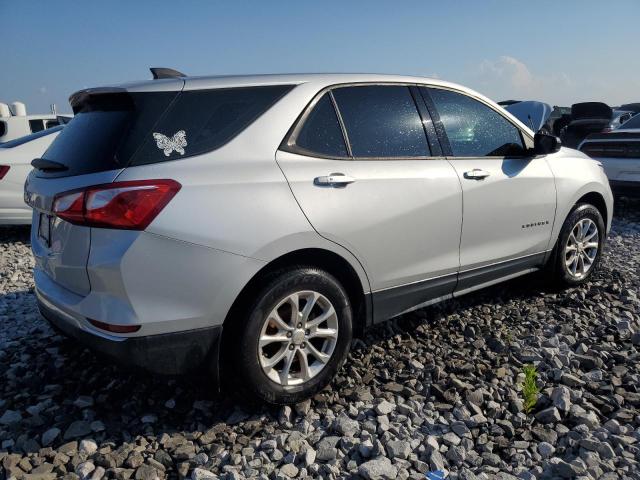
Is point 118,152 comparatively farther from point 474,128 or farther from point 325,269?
point 474,128

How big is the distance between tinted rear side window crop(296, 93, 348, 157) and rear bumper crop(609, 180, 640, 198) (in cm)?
629

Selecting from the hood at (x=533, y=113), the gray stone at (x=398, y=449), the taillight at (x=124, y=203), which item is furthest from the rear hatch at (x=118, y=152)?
the hood at (x=533, y=113)

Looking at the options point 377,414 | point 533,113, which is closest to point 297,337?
point 377,414

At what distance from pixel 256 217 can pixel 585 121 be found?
33.2 ft

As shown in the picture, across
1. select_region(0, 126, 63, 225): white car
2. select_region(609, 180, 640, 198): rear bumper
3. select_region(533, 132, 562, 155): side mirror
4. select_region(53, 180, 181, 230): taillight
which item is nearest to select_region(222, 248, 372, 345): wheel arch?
select_region(53, 180, 181, 230): taillight

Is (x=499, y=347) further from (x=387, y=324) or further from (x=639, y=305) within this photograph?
(x=639, y=305)

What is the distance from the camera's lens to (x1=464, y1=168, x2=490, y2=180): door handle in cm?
319

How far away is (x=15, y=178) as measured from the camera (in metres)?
5.85

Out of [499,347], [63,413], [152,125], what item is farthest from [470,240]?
[63,413]

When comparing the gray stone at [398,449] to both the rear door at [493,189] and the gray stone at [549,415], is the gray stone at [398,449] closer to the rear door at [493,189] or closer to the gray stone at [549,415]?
the gray stone at [549,415]

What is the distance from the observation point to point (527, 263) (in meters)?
3.82

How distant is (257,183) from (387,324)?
5.91 ft

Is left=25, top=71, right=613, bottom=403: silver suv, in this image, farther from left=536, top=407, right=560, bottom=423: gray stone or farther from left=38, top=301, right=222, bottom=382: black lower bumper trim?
left=536, top=407, right=560, bottom=423: gray stone

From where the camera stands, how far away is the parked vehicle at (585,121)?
1028 centimetres
